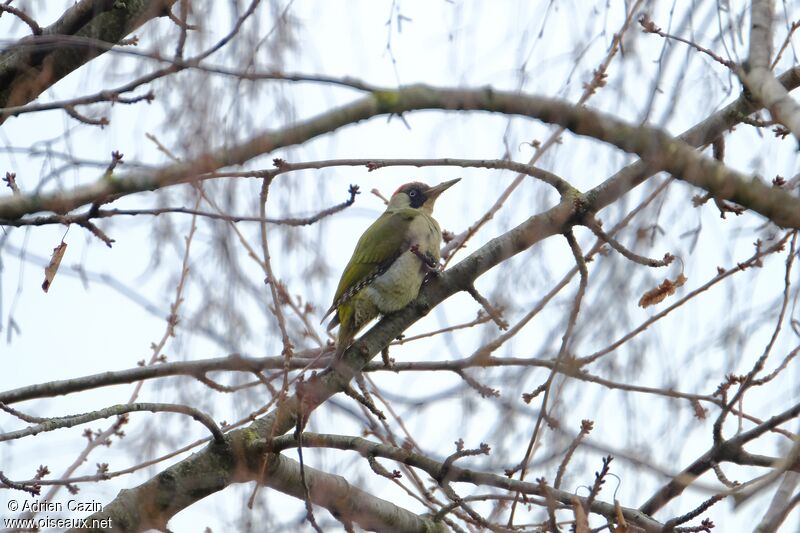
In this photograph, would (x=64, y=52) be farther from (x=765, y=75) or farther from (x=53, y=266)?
(x=765, y=75)

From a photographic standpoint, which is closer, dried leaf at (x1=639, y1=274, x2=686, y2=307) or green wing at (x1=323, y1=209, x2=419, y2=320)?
dried leaf at (x1=639, y1=274, x2=686, y2=307)

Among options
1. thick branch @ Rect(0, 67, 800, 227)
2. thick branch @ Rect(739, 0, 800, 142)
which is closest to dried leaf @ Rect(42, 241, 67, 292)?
thick branch @ Rect(0, 67, 800, 227)

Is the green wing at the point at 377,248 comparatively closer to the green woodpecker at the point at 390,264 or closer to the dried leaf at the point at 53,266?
the green woodpecker at the point at 390,264

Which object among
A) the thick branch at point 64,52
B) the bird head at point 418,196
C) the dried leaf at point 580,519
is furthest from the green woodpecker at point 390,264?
the thick branch at point 64,52

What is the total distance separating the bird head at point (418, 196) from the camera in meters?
7.48

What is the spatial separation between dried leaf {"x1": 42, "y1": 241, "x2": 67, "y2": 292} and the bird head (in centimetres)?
417

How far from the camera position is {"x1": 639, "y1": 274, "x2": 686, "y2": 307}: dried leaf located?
12.1 feet

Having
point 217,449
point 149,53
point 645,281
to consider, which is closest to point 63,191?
point 149,53

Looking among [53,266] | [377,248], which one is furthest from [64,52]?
[377,248]

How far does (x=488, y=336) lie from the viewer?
3.89 m

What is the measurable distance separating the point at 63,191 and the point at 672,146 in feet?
6.19

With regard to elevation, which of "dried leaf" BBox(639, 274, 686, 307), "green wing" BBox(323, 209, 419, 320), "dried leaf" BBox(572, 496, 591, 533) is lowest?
"dried leaf" BBox(572, 496, 591, 533)

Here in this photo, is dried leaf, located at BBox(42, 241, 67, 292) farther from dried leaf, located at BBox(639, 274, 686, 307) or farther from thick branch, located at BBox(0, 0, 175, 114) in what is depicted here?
dried leaf, located at BBox(639, 274, 686, 307)

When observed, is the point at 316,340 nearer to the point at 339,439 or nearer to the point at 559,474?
the point at 339,439
